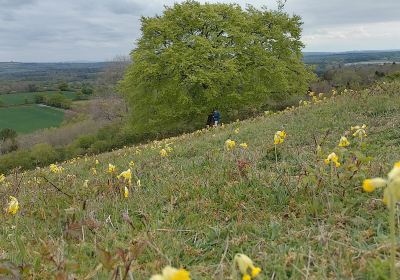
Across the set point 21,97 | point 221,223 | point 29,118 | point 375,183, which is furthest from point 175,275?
point 21,97

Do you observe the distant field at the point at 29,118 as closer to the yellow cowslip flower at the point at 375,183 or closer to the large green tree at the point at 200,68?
the large green tree at the point at 200,68

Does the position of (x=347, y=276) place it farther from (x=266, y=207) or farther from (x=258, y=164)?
(x=258, y=164)

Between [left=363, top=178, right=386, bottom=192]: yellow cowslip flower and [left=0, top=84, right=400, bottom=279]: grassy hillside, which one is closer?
[left=363, top=178, right=386, bottom=192]: yellow cowslip flower

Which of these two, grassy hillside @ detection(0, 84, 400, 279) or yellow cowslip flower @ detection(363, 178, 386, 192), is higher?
yellow cowslip flower @ detection(363, 178, 386, 192)

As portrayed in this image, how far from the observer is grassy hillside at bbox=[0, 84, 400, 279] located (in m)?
2.35

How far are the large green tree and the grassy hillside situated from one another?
915 inches

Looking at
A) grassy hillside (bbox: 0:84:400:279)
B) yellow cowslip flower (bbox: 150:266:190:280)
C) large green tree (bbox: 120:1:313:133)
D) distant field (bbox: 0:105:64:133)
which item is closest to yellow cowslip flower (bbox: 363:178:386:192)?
grassy hillside (bbox: 0:84:400:279)

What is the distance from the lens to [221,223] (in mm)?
3350

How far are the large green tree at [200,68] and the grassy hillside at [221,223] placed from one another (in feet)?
76.2

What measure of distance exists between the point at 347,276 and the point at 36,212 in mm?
3690

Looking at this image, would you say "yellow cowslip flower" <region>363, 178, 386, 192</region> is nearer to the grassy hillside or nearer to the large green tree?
the grassy hillside

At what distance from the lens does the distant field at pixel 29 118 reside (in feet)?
240

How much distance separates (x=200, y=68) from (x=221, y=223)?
26.0 m

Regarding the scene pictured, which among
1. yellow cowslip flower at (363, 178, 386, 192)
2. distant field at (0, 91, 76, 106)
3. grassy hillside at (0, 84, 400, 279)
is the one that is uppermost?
yellow cowslip flower at (363, 178, 386, 192)
